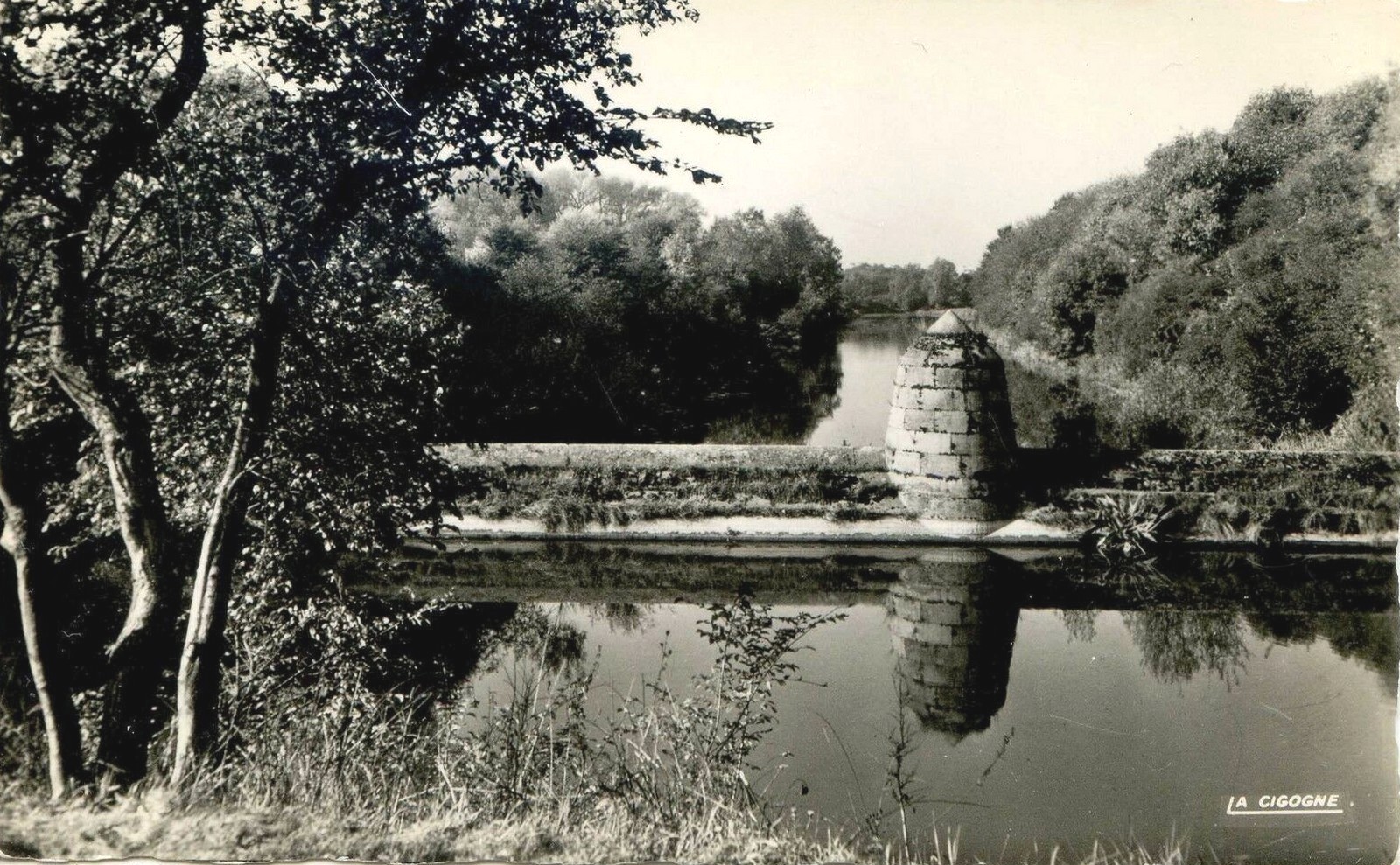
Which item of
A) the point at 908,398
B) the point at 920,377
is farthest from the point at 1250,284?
the point at 908,398

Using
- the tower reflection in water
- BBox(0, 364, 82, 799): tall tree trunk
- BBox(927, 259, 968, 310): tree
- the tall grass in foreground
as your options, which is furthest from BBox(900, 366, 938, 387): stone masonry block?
BBox(927, 259, 968, 310): tree

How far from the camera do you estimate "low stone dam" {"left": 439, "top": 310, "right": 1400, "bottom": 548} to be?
36.1 feet

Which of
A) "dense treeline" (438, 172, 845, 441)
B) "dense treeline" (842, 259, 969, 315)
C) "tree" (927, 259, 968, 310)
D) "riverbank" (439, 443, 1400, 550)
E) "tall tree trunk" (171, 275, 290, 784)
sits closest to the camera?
"tall tree trunk" (171, 275, 290, 784)

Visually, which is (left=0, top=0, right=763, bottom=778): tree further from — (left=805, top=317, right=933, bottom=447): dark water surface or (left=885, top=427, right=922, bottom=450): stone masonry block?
(left=805, top=317, right=933, bottom=447): dark water surface

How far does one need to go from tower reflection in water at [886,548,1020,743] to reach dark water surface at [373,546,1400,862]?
2 centimetres

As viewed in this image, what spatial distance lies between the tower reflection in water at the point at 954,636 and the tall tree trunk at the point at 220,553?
4.64 meters

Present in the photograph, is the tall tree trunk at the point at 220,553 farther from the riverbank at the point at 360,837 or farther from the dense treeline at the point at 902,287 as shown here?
the dense treeline at the point at 902,287

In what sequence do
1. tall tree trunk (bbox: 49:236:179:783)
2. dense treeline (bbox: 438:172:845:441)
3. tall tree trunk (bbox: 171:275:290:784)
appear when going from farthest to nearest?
1. dense treeline (bbox: 438:172:845:441)
2. tall tree trunk (bbox: 171:275:290:784)
3. tall tree trunk (bbox: 49:236:179:783)

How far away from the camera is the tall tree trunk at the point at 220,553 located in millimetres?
3756

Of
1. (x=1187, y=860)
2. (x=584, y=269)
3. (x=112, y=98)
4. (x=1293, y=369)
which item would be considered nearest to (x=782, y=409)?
(x=584, y=269)

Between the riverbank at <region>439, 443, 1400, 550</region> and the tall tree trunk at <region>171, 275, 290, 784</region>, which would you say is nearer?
the tall tree trunk at <region>171, 275, 290, 784</region>

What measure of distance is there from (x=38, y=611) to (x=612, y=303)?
10832 mm

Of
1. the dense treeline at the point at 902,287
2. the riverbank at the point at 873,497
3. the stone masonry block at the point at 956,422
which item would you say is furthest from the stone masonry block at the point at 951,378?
the dense treeline at the point at 902,287

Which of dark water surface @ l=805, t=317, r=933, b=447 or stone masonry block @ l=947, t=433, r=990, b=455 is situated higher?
dark water surface @ l=805, t=317, r=933, b=447
